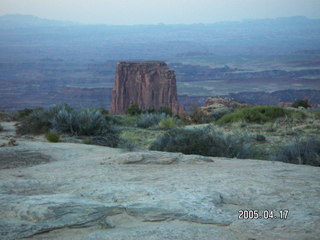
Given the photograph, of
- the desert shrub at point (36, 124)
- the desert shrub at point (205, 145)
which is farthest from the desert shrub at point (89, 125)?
the desert shrub at point (205, 145)

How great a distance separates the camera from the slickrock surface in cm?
386

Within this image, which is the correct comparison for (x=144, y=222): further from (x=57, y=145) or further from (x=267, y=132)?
(x=267, y=132)

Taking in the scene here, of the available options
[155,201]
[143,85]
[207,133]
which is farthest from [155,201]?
[143,85]

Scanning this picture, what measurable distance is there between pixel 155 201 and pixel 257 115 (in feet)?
41.4

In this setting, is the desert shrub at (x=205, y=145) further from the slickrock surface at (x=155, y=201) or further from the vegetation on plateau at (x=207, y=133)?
the slickrock surface at (x=155, y=201)

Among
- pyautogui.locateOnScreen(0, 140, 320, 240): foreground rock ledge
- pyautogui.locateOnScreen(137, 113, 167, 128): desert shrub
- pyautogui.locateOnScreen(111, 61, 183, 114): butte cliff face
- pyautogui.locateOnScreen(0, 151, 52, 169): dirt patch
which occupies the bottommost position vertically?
pyautogui.locateOnScreen(111, 61, 183, 114): butte cliff face

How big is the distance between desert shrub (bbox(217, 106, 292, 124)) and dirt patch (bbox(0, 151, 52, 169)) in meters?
9.69

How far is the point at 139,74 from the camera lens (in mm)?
59531

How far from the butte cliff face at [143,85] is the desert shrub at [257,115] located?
1484 inches

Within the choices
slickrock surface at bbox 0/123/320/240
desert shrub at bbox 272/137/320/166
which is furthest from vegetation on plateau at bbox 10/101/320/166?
slickrock surface at bbox 0/123/320/240

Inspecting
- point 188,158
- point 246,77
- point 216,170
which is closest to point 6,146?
point 188,158

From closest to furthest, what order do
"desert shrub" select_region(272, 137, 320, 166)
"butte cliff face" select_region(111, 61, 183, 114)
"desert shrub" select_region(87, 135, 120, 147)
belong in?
1. "desert shrub" select_region(272, 137, 320, 166)
2. "desert shrub" select_region(87, 135, 120, 147)
3. "butte cliff face" select_region(111, 61, 183, 114)

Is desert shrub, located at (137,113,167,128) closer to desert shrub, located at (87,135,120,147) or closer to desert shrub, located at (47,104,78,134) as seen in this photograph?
desert shrub, located at (47,104,78,134)

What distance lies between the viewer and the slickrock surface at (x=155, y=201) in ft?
12.7
